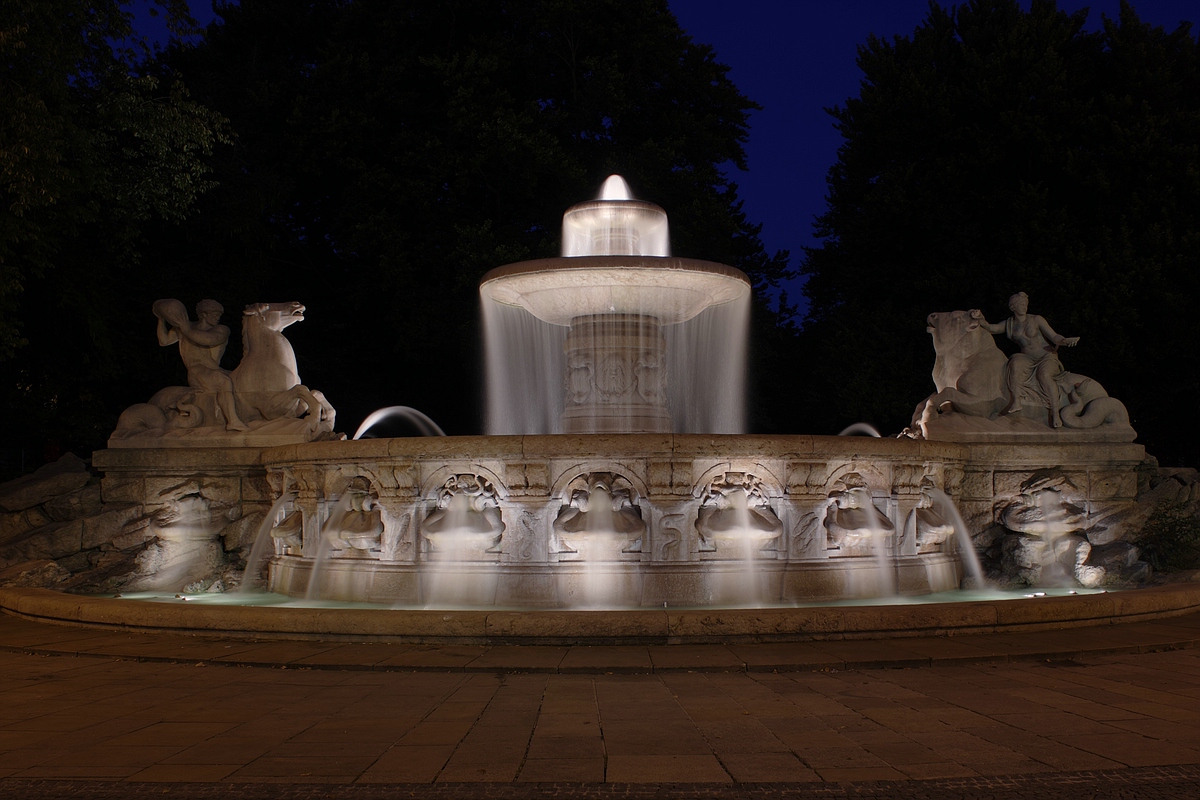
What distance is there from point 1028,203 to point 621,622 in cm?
2265

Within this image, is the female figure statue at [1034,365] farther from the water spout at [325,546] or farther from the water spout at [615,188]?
the water spout at [325,546]

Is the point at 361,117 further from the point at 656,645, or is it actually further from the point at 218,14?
the point at 656,645

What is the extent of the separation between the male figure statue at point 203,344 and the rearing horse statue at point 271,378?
0.45 ft

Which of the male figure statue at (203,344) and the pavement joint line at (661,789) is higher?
the male figure statue at (203,344)

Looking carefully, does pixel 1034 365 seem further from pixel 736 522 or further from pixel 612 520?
pixel 612 520

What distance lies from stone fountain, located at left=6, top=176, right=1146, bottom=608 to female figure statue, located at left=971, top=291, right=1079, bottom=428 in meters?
0.03

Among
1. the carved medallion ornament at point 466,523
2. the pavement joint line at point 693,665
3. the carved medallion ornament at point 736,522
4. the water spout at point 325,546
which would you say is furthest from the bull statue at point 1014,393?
the water spout at point 325,546

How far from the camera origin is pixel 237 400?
11734mm

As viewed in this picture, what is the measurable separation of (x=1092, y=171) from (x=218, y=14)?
25959mm

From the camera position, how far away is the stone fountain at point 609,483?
321 inches

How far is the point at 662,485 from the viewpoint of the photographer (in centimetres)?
819

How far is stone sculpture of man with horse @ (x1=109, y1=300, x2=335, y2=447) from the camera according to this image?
1139cm

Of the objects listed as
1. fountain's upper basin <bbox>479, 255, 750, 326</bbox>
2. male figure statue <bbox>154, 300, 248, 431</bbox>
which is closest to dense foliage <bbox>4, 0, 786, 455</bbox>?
male figure statue <bbox>154, 300, 248, 431</bbox>

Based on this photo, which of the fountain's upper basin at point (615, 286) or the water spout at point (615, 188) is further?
the water spout at point (615, 188)
